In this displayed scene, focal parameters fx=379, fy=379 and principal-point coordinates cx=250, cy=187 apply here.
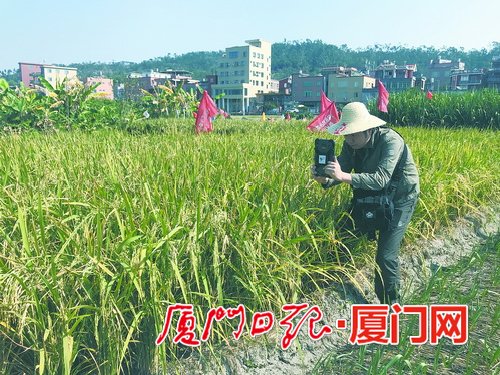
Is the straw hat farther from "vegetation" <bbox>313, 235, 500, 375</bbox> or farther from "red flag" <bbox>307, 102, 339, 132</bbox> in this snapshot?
"red flag" <bbox>307, 102, 339, 132</bbox>

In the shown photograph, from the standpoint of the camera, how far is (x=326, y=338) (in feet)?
7.39

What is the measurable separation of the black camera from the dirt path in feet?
2.30

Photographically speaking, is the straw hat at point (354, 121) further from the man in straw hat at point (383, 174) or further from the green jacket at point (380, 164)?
the green jacket at point (380, 164)

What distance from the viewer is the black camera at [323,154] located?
91.3 inches

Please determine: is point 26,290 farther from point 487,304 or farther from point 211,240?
point 487,304

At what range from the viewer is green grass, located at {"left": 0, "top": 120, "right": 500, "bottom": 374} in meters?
1.70

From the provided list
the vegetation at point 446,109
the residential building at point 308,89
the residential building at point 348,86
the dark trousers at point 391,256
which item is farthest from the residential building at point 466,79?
the dark trousers at point 391,256

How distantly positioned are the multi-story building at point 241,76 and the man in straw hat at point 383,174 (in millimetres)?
59930

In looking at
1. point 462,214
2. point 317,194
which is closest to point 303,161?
point 317,194

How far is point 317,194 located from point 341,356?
4.17ft

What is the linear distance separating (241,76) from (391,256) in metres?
69.4

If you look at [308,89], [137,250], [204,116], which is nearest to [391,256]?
[137,250]

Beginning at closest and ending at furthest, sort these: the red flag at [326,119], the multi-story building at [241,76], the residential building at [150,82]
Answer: the red flag at [326,119]
the residential building at [150,82]
the multi-story building at [241,76]

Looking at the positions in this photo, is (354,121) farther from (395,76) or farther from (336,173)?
(395,76)
